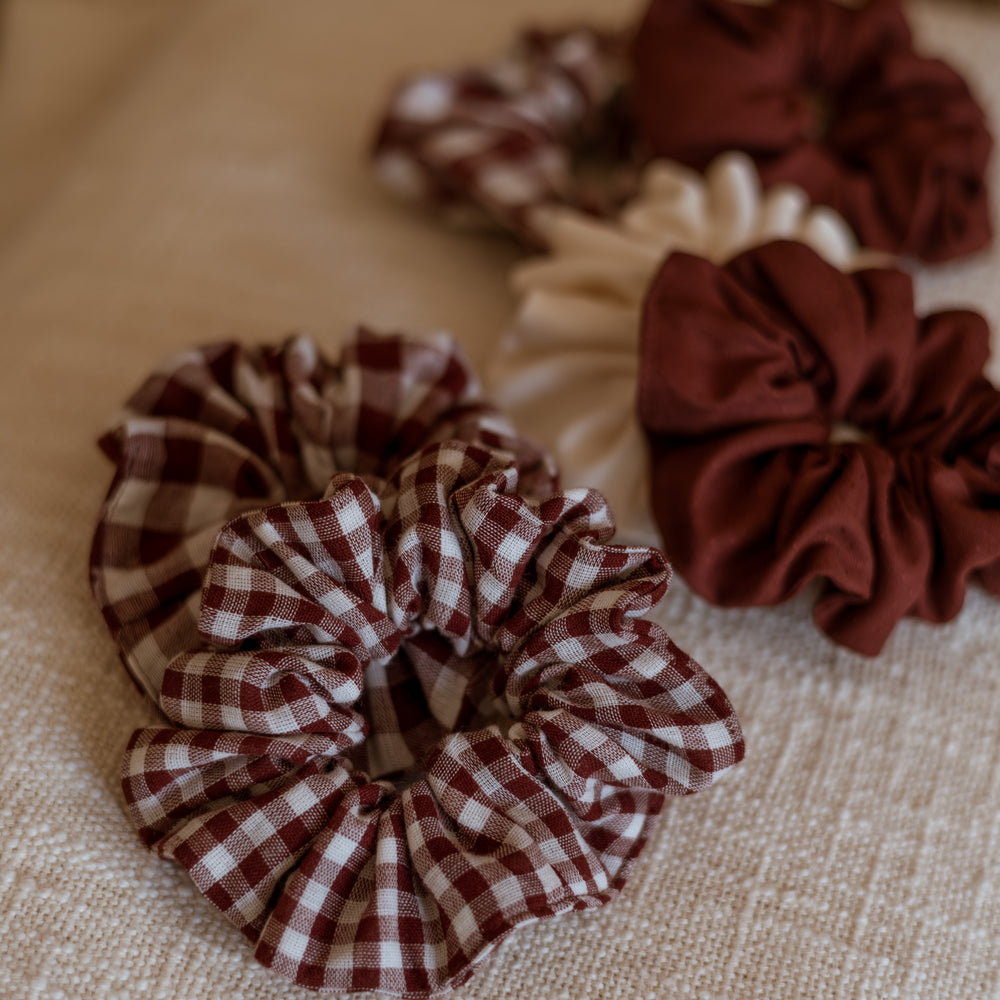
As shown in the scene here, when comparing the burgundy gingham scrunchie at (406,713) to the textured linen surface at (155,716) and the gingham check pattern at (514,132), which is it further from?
the gingham check pattern at (514,132)

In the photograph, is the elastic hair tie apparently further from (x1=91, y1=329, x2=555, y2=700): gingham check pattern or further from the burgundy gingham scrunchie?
the burgundy gingham scrunchie

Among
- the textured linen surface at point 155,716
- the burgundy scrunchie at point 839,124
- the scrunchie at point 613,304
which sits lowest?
the textured linen surface at point 155,716

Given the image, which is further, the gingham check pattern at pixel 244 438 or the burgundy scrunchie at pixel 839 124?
the burgundy scrunchie at pixel 839 124

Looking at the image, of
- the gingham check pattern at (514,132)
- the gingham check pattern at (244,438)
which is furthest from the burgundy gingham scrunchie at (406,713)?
the gingham check pattern at (514,132)

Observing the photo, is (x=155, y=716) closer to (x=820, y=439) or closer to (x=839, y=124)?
(x=820, y=439)

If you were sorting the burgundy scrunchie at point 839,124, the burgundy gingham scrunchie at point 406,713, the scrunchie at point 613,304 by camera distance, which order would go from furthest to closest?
the burgundy scrunchie at point 839,124 < the scrunchie at point 613,304 < the burgundy gingham scrunchie at point 406,713

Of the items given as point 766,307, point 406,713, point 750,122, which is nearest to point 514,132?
point 750,122

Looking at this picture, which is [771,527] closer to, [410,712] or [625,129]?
[410,712]
